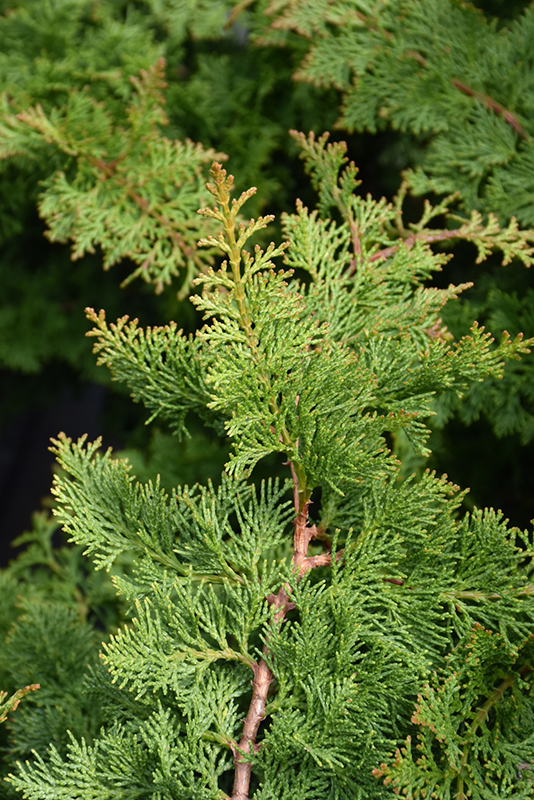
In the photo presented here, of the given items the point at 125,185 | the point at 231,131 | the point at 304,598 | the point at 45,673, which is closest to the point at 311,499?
the point at 304,598

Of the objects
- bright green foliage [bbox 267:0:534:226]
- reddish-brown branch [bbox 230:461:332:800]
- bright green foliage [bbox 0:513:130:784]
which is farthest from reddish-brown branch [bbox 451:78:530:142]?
bright green foliage [bbox 0:513:130:784]

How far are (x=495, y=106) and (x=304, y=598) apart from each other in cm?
56

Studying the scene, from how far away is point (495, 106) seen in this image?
0.75 m

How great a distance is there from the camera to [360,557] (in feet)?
1.50

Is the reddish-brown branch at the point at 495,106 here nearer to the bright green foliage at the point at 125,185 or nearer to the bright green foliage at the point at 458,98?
the bright green foliage at the point at 458,98

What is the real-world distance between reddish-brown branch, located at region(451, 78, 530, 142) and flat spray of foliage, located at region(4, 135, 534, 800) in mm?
368

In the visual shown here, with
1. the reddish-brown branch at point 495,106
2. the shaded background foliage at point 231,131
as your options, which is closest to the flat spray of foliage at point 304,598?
→ the shaded background foliage at point 231,131

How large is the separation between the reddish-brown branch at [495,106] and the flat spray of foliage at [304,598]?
368mm

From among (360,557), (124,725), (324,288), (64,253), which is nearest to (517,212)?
(324,288)

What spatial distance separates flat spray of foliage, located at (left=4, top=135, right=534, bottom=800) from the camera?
1.43 feet

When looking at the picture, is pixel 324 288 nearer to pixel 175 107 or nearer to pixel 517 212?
pixel 517 212

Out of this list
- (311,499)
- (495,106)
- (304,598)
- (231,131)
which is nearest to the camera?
(304,598)

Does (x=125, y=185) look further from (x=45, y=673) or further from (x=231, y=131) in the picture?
(x=45, y=673)

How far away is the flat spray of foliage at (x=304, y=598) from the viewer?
44 cm
